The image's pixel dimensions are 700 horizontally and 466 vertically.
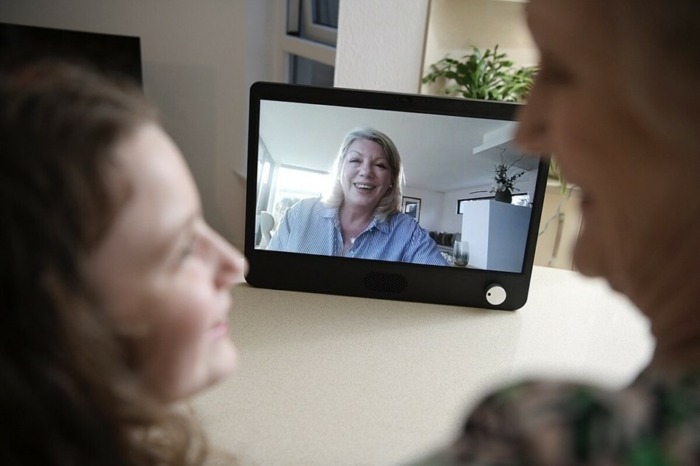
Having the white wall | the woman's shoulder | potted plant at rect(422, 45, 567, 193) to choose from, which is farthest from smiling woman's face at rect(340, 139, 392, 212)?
the white wall

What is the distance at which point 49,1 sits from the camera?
2.54 meters

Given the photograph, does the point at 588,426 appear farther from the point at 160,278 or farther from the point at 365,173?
the point at 365,173

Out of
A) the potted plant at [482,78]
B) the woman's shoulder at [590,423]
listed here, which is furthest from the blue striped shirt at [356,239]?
the potted plant at [482,78]

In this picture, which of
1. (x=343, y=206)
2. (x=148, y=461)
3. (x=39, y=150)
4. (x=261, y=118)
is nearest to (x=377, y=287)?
(x=343, y=206)

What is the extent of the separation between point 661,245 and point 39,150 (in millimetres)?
349

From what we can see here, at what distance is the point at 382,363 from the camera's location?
0.93 meters

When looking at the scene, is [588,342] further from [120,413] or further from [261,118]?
[120,413]

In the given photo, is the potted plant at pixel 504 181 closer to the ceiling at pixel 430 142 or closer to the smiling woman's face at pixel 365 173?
the ceiling at pixel 430 142

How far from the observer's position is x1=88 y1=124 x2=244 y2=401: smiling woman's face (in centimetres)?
39

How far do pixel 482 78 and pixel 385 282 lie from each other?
A: 107 centimetres

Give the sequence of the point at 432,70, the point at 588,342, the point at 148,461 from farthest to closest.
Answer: the point at 432,70 < the point at 588,342 < the point at 148,461

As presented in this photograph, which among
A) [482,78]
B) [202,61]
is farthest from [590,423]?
[202,61]

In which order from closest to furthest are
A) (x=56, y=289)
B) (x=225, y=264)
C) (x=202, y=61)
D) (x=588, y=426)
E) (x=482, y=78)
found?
(x=588, y=426) < (x=56, y=289) < (x=225, y=264) < (x=482, y=78) < (x=202, y=61)

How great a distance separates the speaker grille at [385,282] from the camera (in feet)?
3.68
